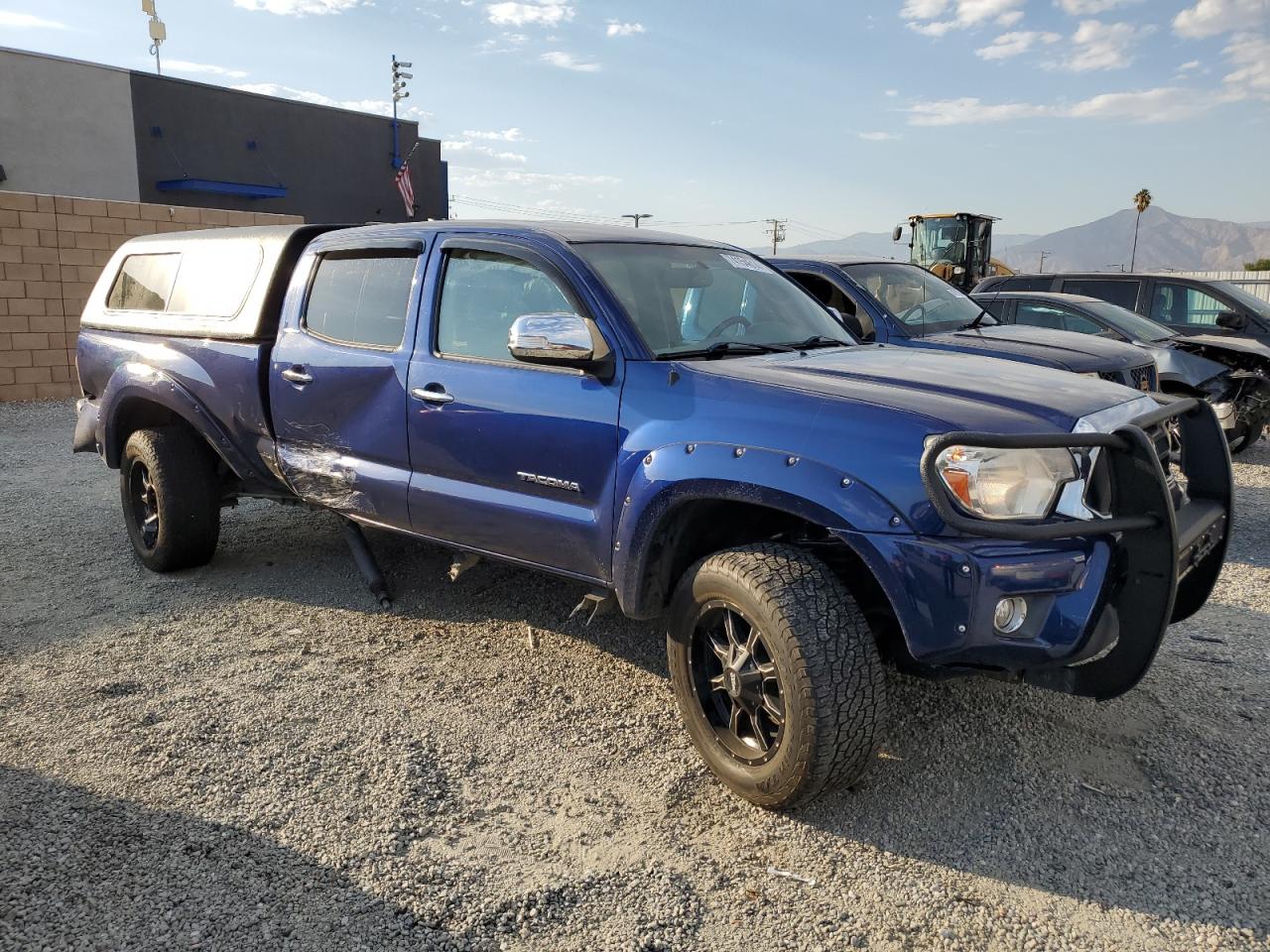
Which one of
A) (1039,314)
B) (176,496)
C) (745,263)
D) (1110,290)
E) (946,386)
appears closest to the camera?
(946,386)

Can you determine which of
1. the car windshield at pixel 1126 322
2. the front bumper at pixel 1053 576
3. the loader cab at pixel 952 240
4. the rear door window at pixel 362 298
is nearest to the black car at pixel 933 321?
the car windshield at pixel 1126 322

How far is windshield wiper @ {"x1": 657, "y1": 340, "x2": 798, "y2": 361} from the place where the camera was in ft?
11.0

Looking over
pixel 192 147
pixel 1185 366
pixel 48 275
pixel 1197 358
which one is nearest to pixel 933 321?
pixel 1185 366

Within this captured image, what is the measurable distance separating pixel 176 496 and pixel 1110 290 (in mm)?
9574

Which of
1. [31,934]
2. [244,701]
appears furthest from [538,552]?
[31,934]

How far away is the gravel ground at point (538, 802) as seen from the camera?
245 centimetres

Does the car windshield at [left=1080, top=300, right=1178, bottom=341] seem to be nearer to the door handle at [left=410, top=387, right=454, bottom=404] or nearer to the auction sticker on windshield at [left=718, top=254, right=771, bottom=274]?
the auction sticker on windshield at [left=718, top=254, right=771, bottom=274]

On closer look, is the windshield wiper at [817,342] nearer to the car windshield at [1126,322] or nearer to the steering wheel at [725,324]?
the steering wheel at [725,324]

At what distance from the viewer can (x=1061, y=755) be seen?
129 inches

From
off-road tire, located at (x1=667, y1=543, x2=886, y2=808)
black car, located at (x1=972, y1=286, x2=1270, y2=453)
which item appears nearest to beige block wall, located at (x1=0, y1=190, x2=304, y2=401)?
black car, located at (x1=972, y1=286, x2=1270, y2=453)

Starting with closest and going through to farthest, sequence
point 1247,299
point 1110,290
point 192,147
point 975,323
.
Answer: point 975,323
point 1247,299
point 1110,290
point 192,147

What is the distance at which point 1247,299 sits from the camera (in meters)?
9.66

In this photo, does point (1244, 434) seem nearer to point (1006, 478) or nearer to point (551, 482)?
point (1006, 478)

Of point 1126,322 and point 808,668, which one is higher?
point 1126,322
